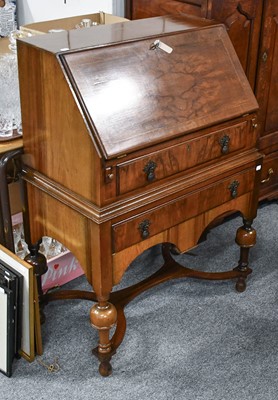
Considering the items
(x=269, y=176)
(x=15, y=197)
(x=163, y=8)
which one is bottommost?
(x=269, y=176)

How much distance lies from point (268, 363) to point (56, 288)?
36.7 inches

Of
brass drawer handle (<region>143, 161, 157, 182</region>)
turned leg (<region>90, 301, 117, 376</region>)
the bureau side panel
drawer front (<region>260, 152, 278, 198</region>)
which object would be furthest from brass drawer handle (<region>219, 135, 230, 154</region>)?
drawer front (<region>260, 152, 278, 198</region>)

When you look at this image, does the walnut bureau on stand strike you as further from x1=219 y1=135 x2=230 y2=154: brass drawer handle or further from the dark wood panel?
the dark wood panel

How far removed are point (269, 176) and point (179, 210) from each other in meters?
1.17

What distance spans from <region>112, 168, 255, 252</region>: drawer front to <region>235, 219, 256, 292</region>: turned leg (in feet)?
0.65

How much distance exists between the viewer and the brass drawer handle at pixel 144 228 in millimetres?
1914

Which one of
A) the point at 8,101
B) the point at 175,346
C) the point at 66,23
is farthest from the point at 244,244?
the point at 66,23

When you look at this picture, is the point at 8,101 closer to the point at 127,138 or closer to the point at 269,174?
the point at 127,138

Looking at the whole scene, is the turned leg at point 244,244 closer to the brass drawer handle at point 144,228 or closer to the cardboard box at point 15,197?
the brass drawer handle at point 144,228

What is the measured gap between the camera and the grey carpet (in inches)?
80.8

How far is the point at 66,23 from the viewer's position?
8.43ft

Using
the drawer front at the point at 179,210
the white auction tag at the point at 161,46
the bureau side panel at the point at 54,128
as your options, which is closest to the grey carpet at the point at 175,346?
the drawer front at the point at 179,210

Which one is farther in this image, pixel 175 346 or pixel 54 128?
pixel 175 346

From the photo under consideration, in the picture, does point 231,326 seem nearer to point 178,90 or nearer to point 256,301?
point 256,301
